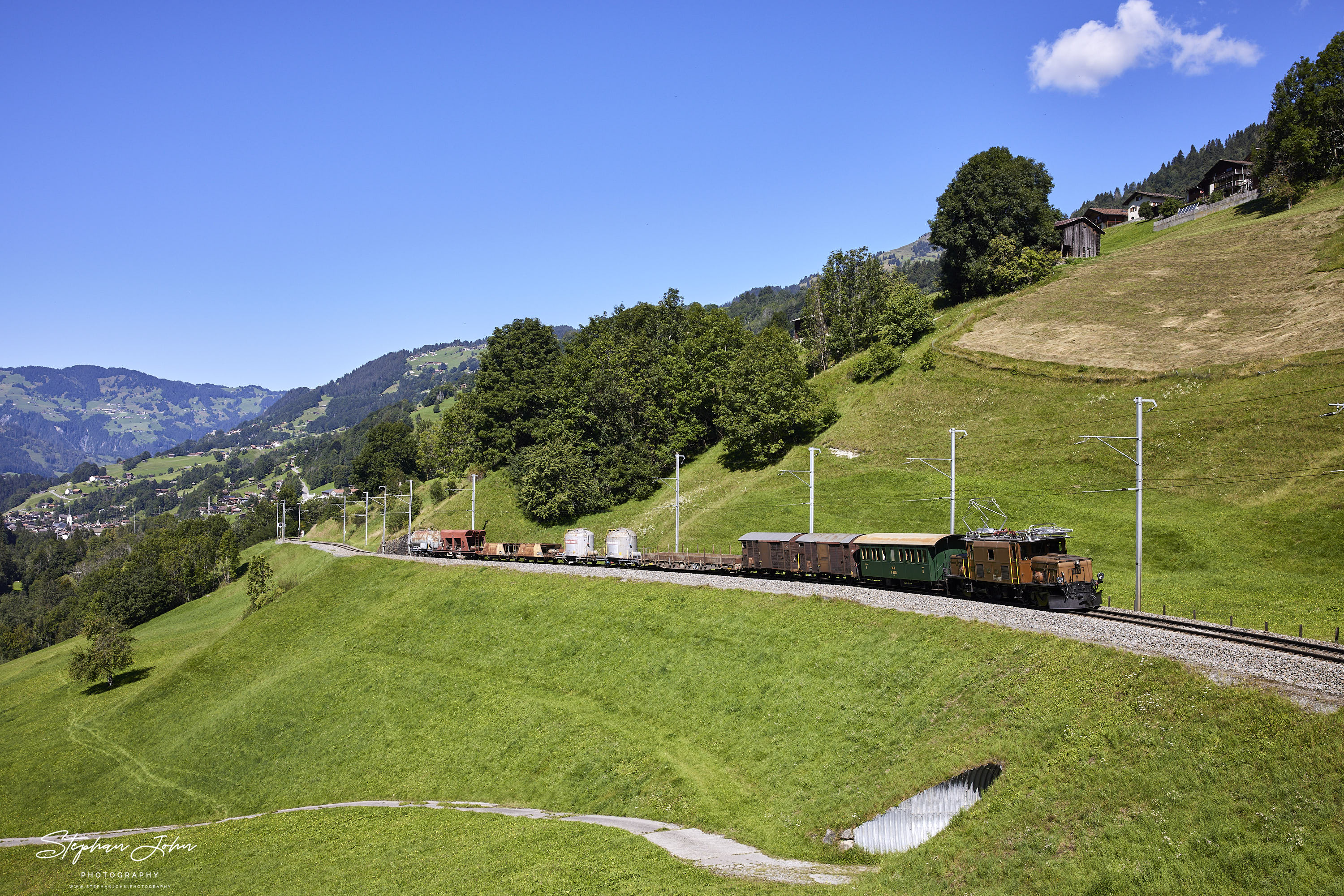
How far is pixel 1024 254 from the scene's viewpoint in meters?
100

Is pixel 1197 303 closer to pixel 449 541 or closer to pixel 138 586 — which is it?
pixel 449 541

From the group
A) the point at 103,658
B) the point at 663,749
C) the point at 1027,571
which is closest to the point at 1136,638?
the point at 1027,571

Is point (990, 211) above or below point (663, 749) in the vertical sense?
above

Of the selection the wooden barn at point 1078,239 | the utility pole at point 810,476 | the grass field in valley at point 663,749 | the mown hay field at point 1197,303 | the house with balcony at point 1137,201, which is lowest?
the grass field in valley at point 663,749

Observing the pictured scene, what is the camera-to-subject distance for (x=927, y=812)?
2183 cm

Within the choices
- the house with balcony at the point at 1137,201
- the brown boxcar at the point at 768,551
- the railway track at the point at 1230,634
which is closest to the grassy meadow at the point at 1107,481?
the railway track at the point at 1230,634

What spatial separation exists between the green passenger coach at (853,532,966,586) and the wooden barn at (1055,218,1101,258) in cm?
8776

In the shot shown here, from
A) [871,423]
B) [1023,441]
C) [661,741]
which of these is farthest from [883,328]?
[661,741]

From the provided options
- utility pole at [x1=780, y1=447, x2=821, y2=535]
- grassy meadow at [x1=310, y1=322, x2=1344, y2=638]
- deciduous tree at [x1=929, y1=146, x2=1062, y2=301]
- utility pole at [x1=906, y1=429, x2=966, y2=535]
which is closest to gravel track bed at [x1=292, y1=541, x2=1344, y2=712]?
grassy meadow at [x1=310, y1=322, x2=1344, y2=638]

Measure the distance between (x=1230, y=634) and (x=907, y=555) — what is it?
17.0 m

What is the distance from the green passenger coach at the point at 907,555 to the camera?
138ft

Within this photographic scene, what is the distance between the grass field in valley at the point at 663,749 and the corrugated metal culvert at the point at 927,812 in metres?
0.47

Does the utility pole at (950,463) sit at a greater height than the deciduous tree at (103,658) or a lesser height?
greater

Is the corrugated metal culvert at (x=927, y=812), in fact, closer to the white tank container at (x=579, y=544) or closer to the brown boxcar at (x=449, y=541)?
the white tank container at (x=579, y=544)
